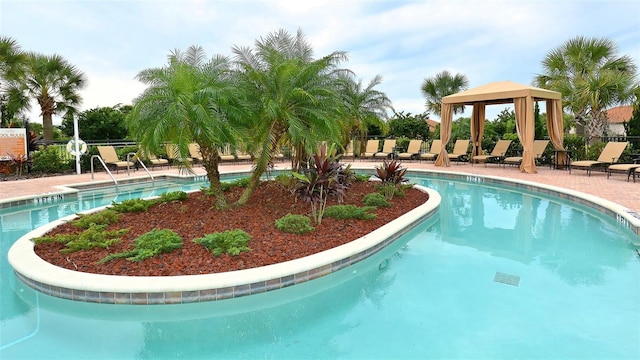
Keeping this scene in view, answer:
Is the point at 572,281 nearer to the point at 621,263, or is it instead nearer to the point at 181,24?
the point at 621,263

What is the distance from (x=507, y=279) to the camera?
4.65 metres

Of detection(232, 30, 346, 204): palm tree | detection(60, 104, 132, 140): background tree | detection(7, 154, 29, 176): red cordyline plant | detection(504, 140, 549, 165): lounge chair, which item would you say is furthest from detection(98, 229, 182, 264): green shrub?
detection(60, 104, 132, 140): background tree

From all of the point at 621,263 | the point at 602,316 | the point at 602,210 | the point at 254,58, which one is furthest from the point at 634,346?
the point at 254,58

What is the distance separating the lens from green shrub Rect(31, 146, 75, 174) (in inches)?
541

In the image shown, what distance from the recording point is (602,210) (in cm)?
748

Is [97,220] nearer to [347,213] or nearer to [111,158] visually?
[347,213]

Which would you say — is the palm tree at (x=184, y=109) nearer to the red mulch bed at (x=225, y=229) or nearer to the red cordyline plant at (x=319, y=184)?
the red mulch bed at (x=225, y=229)

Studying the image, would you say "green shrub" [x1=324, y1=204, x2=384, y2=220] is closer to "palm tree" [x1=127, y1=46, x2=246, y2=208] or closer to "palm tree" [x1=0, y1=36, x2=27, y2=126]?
"palm tree" [x1=127, y1=46, x2=246, y2=208]

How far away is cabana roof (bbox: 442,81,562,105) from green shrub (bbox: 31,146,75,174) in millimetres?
13595

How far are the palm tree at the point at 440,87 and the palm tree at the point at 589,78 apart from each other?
21.0 ft

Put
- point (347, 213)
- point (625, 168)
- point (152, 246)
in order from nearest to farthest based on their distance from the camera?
1. point (152, 246)
2. point (347, 213)
3. point (625, 168)

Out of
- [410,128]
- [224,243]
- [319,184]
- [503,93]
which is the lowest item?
[224,243]

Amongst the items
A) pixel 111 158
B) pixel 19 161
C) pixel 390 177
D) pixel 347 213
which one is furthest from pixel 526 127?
pixel 19 161

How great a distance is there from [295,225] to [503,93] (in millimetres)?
9866
